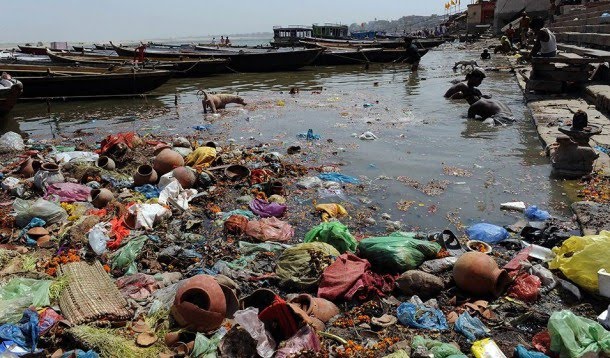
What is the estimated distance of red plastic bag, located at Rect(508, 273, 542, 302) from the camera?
353 centimetres

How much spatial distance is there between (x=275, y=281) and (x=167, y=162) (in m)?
3.37

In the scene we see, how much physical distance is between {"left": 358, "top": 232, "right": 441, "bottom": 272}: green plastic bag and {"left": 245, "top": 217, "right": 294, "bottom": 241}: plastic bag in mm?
1030

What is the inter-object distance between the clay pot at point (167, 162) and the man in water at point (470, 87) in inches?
339

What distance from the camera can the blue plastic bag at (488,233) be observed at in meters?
4.69

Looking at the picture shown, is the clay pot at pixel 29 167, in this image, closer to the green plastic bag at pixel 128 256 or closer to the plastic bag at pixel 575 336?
the green plastic bag at pixel 128 256

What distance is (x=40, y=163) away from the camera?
696cm

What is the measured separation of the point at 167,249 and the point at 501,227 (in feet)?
11.8

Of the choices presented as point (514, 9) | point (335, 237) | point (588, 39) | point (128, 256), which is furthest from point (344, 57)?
point (514, 9)

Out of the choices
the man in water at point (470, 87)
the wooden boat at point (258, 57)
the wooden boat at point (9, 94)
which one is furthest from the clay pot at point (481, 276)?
the wooden boat at point (258, 57)

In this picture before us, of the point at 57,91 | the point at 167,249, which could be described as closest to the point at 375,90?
the point at 57,91

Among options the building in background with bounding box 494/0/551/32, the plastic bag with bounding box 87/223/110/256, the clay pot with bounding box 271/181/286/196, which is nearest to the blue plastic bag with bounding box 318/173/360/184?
the clay pot with bounding box 271/181/286/196

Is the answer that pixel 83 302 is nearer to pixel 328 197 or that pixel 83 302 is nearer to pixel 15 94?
pixel 328 197

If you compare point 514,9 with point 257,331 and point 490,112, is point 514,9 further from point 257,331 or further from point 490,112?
point 257,331

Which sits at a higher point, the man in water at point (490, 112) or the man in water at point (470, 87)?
the man in water at point (470, 87)
